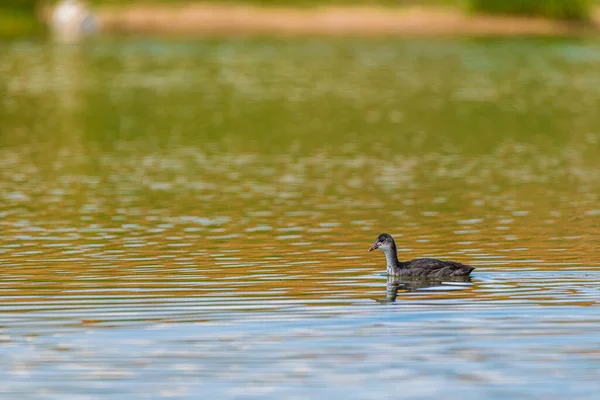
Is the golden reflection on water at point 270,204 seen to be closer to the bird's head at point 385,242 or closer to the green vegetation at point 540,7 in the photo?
the bird's head at point 385,242

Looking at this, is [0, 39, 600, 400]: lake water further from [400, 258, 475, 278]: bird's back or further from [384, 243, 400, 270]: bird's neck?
[384, 243, 400, 270]: bird's neck

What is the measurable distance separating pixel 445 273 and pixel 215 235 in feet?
19.9

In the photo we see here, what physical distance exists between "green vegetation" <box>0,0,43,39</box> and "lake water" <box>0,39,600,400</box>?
5622 centimetres

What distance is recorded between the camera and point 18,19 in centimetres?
11475

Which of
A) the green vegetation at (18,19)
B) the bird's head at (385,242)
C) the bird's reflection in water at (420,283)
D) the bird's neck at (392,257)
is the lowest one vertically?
the bird's reflection in water at (420,283)

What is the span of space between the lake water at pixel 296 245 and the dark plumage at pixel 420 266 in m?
0.20

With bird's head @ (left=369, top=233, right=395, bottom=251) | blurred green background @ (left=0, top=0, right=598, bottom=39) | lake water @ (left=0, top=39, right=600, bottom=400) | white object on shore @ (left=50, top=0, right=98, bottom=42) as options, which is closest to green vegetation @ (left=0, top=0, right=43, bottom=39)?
blurred green background @ (left=0, top=0, right=598, bottom=39)

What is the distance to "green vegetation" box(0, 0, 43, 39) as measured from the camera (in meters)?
112

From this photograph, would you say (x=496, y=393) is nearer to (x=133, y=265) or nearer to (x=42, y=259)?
(x=133, y=265)

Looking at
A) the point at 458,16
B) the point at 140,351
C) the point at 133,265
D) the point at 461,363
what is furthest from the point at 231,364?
the point at 458,16

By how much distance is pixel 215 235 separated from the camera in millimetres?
24109

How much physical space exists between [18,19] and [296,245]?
95.7m

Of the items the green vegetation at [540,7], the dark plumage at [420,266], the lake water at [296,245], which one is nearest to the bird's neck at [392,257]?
the dark plumage at [420,266]

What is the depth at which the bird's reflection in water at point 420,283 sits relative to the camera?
61.4 feet
